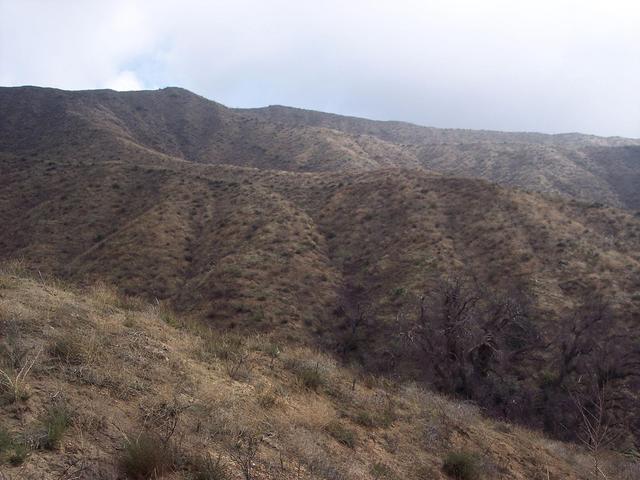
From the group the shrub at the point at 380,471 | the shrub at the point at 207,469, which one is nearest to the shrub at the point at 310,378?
the shrub at the point at 380,471

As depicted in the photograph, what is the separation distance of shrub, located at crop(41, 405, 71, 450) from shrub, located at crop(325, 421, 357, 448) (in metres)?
4.18

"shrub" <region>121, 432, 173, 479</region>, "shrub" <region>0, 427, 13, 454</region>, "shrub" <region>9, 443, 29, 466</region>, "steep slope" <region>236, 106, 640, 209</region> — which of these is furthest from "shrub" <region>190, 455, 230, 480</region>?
"steep slope" <region>236, 106, 640, 209</region>

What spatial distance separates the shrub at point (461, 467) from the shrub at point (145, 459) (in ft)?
16.6

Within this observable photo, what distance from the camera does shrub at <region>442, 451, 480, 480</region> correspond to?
771cm

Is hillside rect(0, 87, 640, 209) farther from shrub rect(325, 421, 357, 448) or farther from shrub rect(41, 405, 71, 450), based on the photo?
shrub rect(41, 405, 71, 450)

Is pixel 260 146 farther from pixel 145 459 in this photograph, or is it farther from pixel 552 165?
pixel 145 459

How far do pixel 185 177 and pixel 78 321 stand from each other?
41486mm

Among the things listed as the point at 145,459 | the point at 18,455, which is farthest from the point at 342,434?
the point at 18,455

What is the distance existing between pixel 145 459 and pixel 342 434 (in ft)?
12.5

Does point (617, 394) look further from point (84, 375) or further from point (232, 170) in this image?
point (232, 170)

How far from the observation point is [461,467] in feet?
25.5

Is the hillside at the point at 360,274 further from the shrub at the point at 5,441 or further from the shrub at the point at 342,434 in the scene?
the shrub at the point at 5,441

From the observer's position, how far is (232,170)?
54.9 metres

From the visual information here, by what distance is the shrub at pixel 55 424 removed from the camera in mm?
4746
